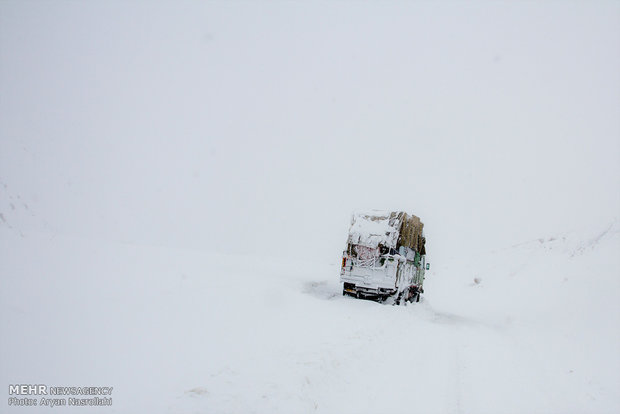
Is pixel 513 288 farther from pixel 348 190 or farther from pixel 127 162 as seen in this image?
pixel 348 190

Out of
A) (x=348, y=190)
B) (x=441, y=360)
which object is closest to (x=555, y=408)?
(x=441, y=360)

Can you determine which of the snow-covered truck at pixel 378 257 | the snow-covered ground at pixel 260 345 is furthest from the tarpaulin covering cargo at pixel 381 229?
the snow-covered ground at pixel 260 345

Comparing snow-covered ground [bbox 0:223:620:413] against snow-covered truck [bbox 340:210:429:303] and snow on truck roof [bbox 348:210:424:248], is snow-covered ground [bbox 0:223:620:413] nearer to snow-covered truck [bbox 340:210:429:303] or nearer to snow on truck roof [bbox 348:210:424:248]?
snow-covered truck [bbox 340:210:429:303]

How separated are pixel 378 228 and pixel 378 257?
1.26 meters

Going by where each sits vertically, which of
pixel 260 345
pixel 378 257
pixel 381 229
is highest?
pixel 381 229

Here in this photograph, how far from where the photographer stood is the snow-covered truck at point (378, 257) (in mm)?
15469

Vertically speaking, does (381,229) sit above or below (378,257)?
above

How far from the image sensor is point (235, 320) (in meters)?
8.70

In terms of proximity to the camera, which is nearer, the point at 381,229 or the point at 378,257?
the point at 378,257

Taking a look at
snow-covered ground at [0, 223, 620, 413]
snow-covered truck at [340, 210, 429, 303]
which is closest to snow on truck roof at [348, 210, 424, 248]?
snow-covered truck at [340, 210, 429, 303]

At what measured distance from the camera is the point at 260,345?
719 cm

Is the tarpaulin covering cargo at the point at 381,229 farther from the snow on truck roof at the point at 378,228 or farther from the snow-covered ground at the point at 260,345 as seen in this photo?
the snow-covered ground at the point at 260,345

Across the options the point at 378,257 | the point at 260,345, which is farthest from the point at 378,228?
the point at 260,345

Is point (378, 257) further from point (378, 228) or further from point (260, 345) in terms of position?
point (260, 345)
